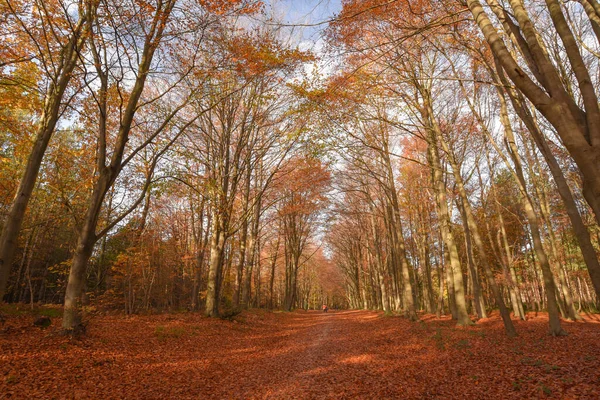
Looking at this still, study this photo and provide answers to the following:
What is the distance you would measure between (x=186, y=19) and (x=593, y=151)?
953cm

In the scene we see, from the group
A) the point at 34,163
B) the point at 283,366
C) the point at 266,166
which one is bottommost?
the point at 283,366

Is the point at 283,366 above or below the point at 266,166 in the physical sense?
below

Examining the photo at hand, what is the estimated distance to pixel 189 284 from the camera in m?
29.0

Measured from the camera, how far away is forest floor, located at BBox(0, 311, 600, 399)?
4.97 m

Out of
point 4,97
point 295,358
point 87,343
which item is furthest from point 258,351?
point 4,97

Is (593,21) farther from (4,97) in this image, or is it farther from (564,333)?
(4,97)

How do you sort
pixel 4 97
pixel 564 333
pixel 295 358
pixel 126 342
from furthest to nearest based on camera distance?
pixel 4 97 < pixel 564 333 < pixel 295 358 < pixel 126 342

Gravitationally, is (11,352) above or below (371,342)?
above

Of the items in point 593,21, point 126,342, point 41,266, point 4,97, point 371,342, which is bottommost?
point 371,342

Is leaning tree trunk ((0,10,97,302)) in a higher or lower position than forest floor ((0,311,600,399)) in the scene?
higher

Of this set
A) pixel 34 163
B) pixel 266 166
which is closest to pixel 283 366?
pixel 34 163

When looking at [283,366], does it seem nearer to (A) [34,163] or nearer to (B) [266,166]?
(A) [34,163]

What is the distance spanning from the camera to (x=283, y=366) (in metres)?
7.54

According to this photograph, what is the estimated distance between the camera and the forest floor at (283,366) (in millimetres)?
4973
